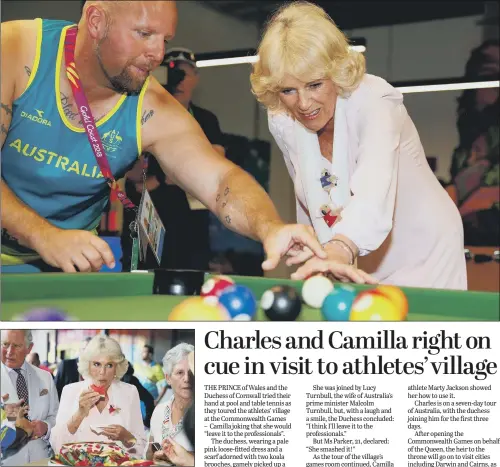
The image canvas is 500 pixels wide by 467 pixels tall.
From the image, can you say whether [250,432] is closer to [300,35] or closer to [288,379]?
[288,379]

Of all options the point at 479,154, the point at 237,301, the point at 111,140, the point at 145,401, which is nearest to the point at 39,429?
the point at 145,401

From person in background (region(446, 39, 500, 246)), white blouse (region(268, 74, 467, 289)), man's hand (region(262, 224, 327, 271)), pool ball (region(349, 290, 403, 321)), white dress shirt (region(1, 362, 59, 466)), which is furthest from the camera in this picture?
person in background (region(446, 39, 500, 246))

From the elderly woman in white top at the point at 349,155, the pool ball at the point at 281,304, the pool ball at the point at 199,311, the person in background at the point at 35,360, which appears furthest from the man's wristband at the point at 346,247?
the person in background at the point at 35,360

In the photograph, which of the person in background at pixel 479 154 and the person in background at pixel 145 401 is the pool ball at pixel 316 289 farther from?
the person in background at pixel 479 154

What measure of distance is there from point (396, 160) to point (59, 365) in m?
1.25

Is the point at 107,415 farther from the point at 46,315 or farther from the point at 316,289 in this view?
the point at 316,289

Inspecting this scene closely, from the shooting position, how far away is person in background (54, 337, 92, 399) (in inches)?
75.2

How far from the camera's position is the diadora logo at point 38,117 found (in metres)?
2.27

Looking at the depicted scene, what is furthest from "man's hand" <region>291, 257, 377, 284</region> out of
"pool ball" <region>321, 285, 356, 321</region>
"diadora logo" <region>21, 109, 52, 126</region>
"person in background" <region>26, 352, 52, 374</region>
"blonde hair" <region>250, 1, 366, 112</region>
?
"diadora logo" <region>21, 109, 52, 126</region>

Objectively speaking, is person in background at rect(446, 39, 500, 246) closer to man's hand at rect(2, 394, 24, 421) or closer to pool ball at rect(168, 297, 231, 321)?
pool ball at rect(168, 297, 231, 321)

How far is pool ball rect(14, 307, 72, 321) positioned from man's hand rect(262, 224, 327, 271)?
Answer: 591 millimetres

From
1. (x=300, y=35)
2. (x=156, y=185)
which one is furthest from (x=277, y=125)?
(x=156, y=185)

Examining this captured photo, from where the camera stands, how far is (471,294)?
183cm

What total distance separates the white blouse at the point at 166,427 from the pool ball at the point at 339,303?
49cm
